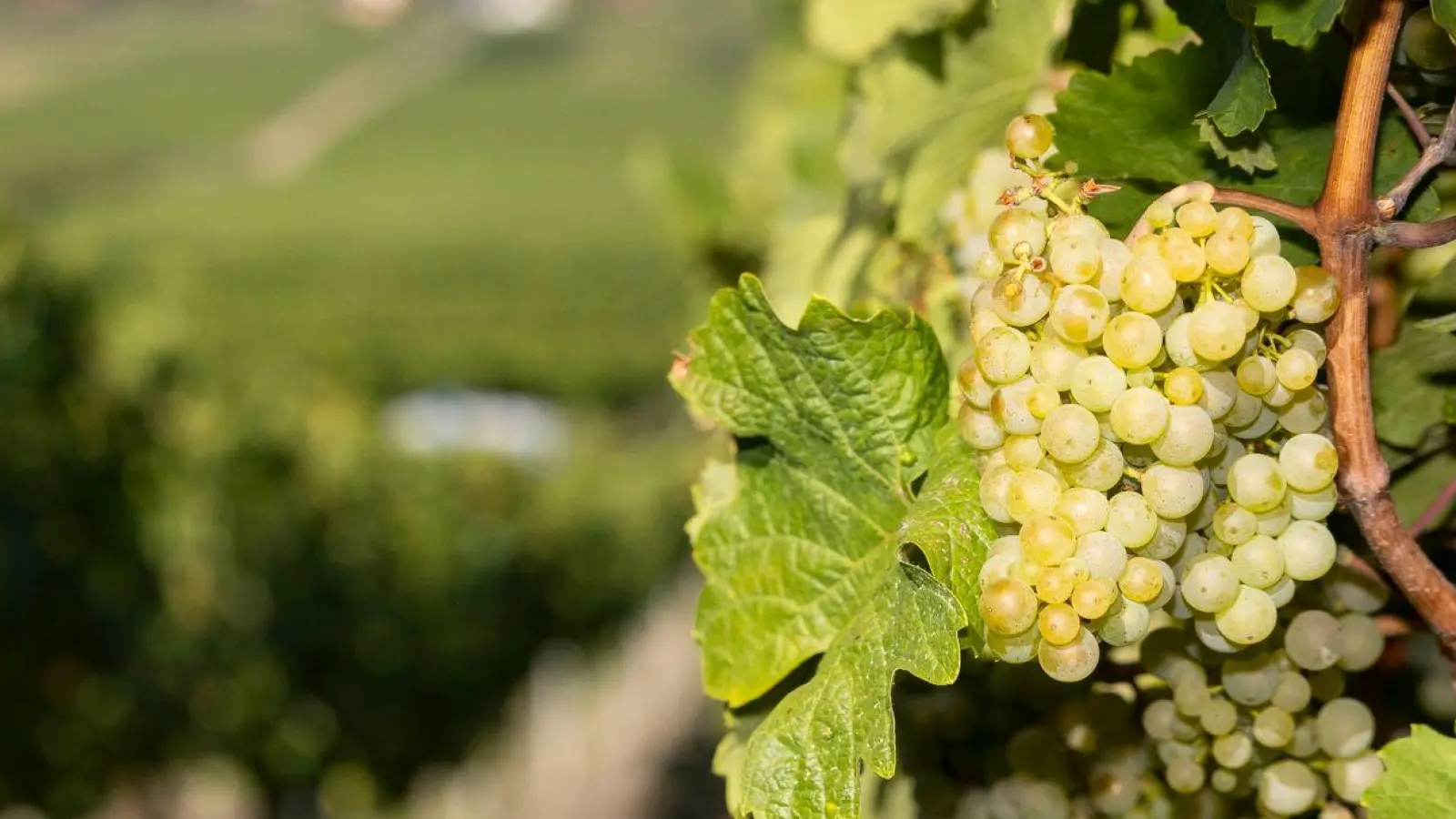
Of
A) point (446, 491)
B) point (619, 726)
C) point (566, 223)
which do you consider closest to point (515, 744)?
point (619, 726)

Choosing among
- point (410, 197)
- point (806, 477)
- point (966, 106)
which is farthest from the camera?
point (410, 197)

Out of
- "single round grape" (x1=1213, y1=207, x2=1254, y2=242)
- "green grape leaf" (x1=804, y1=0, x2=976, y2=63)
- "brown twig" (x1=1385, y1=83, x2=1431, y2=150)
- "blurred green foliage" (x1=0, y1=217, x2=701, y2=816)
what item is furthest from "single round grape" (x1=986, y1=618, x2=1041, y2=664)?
"blurred green foliage" (x1=0, y1=217, x2=701, y2=816)

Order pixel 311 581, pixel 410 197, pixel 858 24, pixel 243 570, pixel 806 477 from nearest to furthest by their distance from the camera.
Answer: pixel 806 477 → pixel 858 24 → pixel 243 570 → pixel 311 581 → pixel 410 197

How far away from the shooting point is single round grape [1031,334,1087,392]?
0.62 metres

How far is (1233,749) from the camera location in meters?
0.73

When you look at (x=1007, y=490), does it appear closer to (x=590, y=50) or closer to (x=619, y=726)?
(x=619, y=726)

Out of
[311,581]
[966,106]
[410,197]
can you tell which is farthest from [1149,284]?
[410,197]

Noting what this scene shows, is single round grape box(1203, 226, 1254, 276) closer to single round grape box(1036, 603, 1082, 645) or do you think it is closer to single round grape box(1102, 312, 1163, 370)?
single round grape box(1102, 312, 1163, 370)

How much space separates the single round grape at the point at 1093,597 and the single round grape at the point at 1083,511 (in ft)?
0.08

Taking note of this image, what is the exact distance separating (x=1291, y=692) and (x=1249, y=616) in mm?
116

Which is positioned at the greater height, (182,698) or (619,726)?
(182,698)

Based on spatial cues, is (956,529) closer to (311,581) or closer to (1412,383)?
(1412,383)

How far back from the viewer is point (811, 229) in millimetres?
1369

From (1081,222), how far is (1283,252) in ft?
0.45
